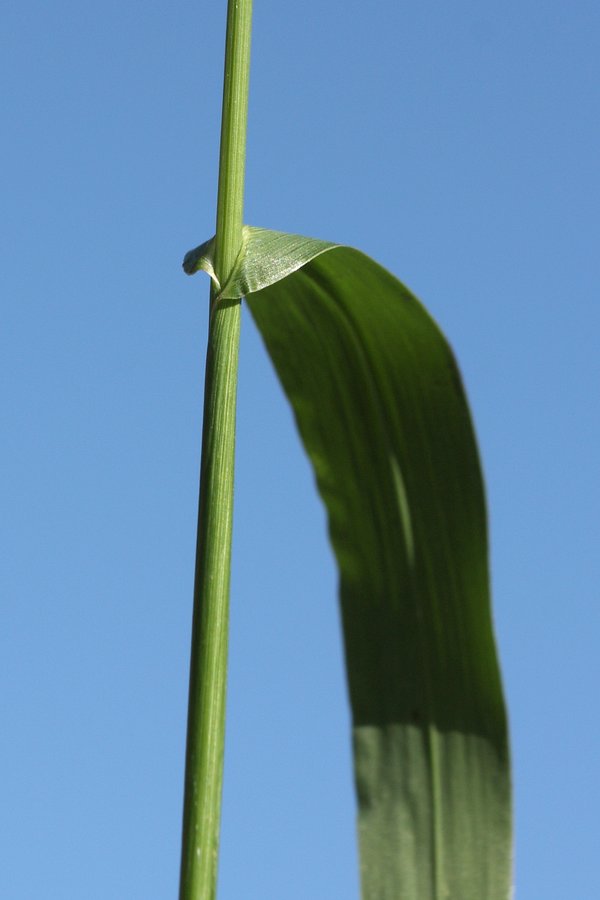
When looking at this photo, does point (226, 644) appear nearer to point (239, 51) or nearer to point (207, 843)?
point (207, 843)

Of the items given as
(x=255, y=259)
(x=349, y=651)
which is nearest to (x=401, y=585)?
(x=349, y=651)

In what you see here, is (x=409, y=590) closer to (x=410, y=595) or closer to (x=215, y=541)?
(x=410, y=595)

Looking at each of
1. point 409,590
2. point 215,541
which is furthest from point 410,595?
point 215,541
